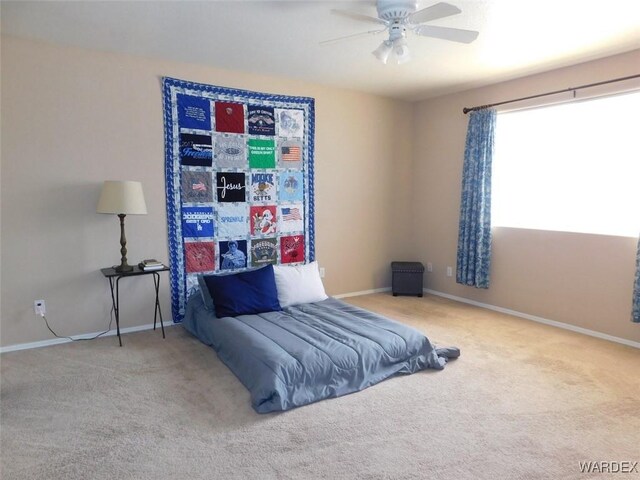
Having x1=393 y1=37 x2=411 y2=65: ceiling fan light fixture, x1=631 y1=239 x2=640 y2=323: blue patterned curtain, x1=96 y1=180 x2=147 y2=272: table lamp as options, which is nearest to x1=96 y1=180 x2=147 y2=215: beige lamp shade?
x1=96 y1=180 x2=147 y2=272: table lamp

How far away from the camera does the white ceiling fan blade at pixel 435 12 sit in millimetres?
2293

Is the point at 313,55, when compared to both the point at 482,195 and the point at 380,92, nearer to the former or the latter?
the point at 380,92

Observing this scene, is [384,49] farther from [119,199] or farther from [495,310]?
[495,310]

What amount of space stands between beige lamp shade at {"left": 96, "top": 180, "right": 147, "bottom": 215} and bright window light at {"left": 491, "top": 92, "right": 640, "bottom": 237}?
360 centimetres

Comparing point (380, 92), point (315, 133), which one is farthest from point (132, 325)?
point (380, 92)

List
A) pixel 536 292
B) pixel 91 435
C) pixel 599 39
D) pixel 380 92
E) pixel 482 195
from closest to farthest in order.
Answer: pixel 91 435 → pixel 599 39 → pixel 536 292 → pixel 482 195 → pixel 380 92

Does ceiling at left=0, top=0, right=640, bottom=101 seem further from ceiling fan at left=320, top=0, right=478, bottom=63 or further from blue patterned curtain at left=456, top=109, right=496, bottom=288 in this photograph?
blue patterned curtain at left=456, top=109, right=496, bottom=288

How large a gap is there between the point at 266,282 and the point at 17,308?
201cm

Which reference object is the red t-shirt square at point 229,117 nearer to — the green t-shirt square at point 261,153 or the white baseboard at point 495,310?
the green t-shirt square at point 261,153

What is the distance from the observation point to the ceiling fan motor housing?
2531mm

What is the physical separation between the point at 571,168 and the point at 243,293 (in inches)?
127

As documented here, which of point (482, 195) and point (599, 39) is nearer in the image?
point (599, 39)

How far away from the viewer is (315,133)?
477 cm

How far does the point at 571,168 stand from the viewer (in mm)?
3932
